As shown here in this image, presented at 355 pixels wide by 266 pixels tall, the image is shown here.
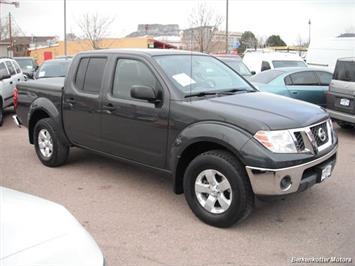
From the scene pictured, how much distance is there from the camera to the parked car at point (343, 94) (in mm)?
9367

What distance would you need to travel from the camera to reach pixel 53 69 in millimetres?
12992

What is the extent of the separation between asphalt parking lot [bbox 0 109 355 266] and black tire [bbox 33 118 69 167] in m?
0.13

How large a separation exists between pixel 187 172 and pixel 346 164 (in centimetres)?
351

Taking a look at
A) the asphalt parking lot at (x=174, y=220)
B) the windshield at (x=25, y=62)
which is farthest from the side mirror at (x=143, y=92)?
the windshield at (x=25, y=62)

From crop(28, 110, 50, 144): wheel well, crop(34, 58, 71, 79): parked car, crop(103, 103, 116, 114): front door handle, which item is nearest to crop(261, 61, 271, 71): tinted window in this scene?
crop(34, 58, 71, 79): parked car

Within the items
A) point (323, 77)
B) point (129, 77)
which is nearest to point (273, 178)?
point (129, 77)

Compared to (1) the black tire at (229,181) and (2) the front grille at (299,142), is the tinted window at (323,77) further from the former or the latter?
(1) the black tire at (229,181)

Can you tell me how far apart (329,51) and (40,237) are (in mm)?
17602

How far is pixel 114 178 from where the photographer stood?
6.25 meters

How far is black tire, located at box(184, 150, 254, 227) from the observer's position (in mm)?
4266

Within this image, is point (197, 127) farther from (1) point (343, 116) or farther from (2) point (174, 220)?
(1) point (343, 116)

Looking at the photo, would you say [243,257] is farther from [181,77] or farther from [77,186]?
[77,186]

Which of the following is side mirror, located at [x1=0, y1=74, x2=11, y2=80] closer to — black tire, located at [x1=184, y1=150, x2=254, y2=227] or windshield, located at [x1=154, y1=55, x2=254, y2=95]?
windshield, located at [x1=154, y1=55, x2=254, y2=95]

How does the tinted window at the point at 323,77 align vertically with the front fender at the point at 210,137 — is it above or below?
above
